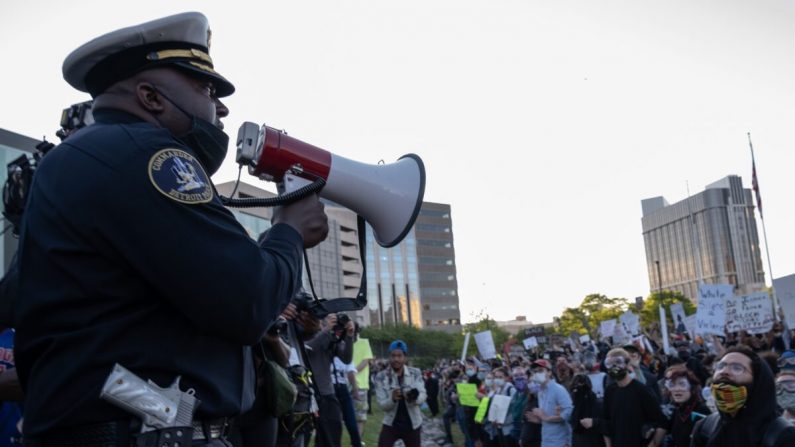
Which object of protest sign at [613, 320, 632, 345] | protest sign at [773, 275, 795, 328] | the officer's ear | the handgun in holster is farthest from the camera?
protest sign at [613, 320, 632, 345]

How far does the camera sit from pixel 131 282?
1.83 meters

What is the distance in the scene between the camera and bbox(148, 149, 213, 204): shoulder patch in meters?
1.82

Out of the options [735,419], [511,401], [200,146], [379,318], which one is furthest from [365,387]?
[379,318]

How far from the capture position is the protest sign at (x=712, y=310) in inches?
635

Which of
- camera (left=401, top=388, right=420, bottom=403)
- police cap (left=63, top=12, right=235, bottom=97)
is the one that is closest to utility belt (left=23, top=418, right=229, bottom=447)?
police cap (left=63, top=12, right=235, bottom=97)

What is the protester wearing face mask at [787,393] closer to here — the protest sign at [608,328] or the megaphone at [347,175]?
the megaphone at [347,175]

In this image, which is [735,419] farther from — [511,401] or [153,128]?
[511,401]

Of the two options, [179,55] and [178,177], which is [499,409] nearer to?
[179,55]

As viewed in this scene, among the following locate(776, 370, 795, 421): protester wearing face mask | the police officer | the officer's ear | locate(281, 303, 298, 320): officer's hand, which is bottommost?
locate(776, 370, 795, 421): protester wearing face mask

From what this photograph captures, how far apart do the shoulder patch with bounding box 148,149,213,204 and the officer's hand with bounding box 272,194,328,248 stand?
31 centimetres

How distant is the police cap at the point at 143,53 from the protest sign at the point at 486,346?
19932mm

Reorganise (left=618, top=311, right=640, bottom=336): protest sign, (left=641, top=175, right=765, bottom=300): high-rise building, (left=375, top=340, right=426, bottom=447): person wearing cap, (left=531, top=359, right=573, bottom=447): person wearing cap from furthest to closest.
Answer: (left=641, top=175, right=765, bottom=300): high-rise building
(left=618, top=311, right=640, bottom=336): protest sign
(left=531, top=359, right=573, bottom=447): person wearing cap
(left=375, top=340, right=426, bottom=447): person wearing cap

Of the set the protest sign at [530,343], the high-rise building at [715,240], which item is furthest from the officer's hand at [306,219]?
the high-rise building at [715,240]

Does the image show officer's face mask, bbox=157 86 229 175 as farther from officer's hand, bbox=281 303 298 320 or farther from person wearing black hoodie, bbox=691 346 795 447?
person wearing black hoodie, bbox=691 346 795 447
